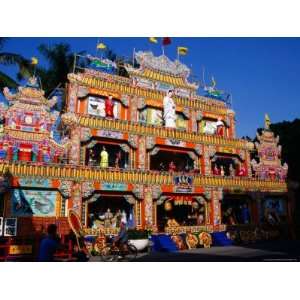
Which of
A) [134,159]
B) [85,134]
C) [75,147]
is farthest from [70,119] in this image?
[134,159]

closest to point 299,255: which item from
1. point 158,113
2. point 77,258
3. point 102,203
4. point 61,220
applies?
point 77,258

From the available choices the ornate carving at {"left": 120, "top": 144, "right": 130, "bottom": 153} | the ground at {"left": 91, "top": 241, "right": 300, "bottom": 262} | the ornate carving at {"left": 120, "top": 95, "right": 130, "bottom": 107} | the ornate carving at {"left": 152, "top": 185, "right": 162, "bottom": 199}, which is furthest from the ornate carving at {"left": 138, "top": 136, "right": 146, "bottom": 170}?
the ground at {"left": 91, "top": 241, "right": 300, "bottom": 262}

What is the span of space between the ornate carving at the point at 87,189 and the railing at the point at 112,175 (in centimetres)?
25

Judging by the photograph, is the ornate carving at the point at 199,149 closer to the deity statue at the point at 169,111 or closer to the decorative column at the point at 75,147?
the deity statue at the point at 169,111

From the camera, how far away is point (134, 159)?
20688mm

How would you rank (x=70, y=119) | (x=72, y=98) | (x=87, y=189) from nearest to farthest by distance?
(x=87, y=189), (x=70, y=119), (x=72, y=98)

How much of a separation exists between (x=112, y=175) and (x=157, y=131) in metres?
4.75

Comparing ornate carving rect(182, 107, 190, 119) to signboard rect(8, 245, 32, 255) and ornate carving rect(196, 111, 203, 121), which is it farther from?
signboard rect(8, 245, 32, 255)

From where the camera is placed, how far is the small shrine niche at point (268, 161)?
83.8 feet

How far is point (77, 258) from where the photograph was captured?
1235 cm

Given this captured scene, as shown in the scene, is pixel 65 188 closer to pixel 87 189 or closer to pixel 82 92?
pixel 87 189

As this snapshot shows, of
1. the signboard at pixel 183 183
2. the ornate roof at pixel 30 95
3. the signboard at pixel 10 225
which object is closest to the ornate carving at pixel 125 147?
the signboard at pixel 183 183

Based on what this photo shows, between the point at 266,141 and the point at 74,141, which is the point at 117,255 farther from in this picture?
the point at 266,141

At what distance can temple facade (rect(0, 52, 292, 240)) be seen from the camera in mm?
16703
